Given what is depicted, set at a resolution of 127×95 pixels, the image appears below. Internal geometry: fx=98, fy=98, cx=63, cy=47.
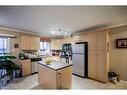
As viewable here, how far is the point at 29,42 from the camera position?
4336 mm

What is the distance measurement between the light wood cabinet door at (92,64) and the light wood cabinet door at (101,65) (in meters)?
0.13

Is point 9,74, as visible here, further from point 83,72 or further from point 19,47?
point 83,72

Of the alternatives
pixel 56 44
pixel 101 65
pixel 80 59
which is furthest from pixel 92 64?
pixel 56 44

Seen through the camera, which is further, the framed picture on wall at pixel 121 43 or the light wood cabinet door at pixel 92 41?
the light wood cabinet door at pixel 92 41

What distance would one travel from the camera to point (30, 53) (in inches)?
179

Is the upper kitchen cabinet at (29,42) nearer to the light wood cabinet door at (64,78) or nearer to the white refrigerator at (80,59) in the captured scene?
the white refrigerator at (80,59)

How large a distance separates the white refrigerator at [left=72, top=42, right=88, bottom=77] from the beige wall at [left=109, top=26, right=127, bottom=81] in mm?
890

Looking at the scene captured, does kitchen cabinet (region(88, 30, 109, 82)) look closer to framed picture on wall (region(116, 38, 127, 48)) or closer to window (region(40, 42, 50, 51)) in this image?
framed picture on wall (region(116, 38, 127, 48))

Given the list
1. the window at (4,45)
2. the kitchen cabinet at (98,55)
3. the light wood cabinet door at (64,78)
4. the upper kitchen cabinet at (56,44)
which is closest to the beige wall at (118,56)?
the kitchen cabinet at (98,55)

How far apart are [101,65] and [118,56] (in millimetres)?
599

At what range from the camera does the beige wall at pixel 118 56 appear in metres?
3.01
